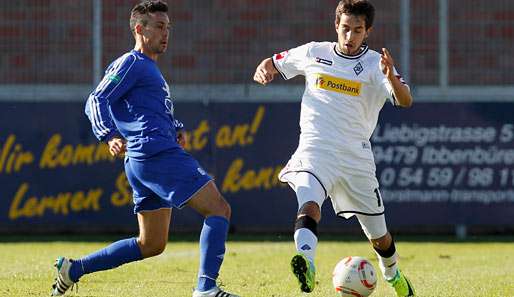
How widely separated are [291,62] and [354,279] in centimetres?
182

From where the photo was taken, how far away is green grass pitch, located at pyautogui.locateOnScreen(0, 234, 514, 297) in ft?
29.8

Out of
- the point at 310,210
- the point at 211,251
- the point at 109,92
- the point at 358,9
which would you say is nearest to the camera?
the point at 211,251

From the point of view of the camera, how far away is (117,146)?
25.2 feet

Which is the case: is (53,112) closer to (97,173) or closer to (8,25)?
(97,173)

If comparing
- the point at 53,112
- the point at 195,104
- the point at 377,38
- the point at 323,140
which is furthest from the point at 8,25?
the point at 323,140

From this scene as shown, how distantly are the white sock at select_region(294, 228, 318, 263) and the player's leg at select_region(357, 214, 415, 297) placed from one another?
0.82 m

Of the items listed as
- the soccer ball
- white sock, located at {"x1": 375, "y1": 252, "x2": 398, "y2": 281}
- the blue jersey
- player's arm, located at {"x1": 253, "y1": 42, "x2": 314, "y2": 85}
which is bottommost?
white sock, located at {"x1": 375, "y1": 252, "x2": 398, "y2": 281}

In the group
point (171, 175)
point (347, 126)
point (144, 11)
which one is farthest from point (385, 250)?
point (144, 11)

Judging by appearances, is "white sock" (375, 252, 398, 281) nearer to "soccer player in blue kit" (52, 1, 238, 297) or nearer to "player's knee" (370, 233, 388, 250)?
"player's knee" (370, 233, 388, 250)

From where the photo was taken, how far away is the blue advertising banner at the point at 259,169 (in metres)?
14.7

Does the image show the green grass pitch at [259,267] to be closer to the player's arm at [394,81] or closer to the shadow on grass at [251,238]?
the shadow on grass at [251,238]

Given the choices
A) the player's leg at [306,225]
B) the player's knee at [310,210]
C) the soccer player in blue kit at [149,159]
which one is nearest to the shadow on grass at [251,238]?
the soccer player in blue kit at [149,159]

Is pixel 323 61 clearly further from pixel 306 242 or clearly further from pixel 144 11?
pixel 306 242

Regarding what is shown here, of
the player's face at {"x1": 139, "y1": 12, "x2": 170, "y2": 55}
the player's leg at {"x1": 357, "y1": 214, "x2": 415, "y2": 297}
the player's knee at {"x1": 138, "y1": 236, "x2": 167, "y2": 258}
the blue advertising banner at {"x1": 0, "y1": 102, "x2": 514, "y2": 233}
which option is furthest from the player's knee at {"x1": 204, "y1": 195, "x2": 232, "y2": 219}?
the blue advertising banner at {"x1": 0, "y1": 102, "x2": 514, "y2": 233}
